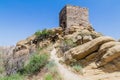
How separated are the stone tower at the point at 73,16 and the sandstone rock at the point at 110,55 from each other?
9049 mm

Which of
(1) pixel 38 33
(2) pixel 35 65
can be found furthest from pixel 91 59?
(1) pixel 38 33

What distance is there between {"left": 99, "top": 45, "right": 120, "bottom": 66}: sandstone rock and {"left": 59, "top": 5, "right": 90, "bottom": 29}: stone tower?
9049 millimetres

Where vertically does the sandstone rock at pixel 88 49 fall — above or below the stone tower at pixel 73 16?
below

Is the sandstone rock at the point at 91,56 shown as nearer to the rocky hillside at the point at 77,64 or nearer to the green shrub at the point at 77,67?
the rocky hillside at the point at 77,64

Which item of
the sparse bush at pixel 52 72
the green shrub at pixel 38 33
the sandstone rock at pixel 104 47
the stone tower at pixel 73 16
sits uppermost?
the stone tower at pixel 73 16

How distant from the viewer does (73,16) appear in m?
20.4

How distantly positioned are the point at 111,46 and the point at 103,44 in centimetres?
58

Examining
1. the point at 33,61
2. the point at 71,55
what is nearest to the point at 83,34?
the point at 71,55

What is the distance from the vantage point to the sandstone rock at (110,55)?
1089 cm

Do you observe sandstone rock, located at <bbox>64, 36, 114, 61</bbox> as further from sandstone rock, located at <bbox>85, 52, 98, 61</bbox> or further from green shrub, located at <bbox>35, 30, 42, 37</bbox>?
green shrub, located at <bbox>35, 30, 42, 37</bbox>

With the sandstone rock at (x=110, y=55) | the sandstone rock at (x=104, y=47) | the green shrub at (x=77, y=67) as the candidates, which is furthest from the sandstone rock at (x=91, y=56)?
the sandstone rock at (x=110, y=55)

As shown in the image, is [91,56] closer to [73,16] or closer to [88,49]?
[88,49]

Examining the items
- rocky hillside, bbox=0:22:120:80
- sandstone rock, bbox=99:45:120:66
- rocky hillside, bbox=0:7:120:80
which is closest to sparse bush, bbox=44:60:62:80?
rocky hillside, bbox=0:7:120:80

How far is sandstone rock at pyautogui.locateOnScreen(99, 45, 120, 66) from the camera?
10.9 metres
